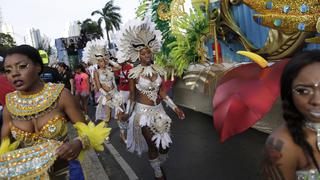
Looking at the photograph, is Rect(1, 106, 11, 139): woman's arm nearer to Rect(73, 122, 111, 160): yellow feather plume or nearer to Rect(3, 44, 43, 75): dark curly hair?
Rect(3, 44, 43, 75): dark curly hair

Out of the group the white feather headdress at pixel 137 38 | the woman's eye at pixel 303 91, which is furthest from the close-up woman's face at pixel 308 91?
the white feather headdress at pixel 137 38

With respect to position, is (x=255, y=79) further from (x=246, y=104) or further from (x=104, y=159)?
(x=104, y=159)

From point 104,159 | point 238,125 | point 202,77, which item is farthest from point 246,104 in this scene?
point 202,77

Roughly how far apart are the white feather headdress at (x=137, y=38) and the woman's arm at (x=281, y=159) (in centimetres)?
352

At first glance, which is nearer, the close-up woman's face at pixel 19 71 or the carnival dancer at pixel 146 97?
the close-up woman's face at pixel 19 71

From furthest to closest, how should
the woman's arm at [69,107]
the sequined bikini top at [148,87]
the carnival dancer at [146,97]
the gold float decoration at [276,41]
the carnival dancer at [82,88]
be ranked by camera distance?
1. the carnival dancer at [82,88]
2. the sequined bikini top at [148,87]
3. the carnival dancer at [146,97]
4. the gold float decoration at [276,41]
5. the woman's arm at [69,107]

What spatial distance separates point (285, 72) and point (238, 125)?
1.73 m

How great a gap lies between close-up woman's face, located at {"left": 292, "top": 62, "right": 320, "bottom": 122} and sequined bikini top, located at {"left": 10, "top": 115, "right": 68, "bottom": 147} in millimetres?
1635

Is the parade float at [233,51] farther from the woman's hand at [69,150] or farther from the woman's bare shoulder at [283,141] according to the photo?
the woman's bare shoulder at [283,141]

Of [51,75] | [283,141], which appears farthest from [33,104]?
[51,75]

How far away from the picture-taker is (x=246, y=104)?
3.49m

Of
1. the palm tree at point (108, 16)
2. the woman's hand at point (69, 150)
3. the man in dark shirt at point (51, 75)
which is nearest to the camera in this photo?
the woman's hand at point (69, 150)

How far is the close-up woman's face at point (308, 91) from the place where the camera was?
5.81 feet

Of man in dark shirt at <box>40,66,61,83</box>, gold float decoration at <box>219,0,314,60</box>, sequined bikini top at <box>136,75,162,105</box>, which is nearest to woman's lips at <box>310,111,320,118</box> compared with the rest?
gold float decoration at <box>219,0,314,60</box>
